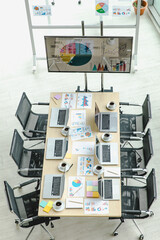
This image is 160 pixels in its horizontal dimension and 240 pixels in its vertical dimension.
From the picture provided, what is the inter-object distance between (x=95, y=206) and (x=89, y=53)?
82.6 inches

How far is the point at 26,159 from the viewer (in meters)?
4.92

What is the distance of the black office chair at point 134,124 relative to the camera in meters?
4.98

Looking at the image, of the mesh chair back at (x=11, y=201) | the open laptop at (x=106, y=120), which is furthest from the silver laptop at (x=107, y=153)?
the mesh chair back at (x=11, y=201)

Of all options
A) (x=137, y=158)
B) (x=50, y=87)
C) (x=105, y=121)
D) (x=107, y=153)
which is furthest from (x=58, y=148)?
(x=50, y=87)

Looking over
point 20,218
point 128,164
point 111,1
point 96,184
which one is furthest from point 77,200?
point 111,1

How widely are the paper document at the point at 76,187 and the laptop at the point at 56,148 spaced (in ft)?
1.24

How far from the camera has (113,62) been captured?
16.3 ft

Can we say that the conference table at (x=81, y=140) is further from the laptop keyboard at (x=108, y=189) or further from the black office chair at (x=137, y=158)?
the black office chair at (x=137, y=158)

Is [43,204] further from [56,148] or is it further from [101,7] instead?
[101,7]

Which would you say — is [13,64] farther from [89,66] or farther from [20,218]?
[20,218]

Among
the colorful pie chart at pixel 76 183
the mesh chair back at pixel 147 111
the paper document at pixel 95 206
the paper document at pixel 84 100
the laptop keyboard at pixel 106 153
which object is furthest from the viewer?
the paper document at pixel 84 100

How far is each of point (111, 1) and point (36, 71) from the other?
1878 mm

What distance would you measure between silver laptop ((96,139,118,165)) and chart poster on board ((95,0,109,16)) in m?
2.56

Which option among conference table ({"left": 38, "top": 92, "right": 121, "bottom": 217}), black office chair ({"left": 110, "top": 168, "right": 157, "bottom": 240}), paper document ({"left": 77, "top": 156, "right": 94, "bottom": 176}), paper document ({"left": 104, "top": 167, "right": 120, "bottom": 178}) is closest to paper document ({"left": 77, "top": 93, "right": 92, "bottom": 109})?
conference table ({"left": 38, "top": 92, "right": 121, "bottom": 217})
